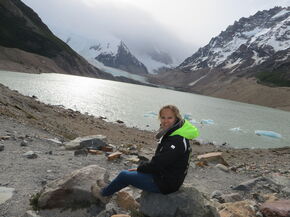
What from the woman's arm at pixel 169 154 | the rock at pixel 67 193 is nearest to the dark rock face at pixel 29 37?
the rock at pixel 67 193

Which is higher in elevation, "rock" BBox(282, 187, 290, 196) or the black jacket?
the black jacket

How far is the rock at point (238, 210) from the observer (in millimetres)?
6798

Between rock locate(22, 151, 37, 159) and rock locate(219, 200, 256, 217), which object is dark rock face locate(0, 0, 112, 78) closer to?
rock locate(22, 151, 37, 159)

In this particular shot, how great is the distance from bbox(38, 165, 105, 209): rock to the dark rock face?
169280mm

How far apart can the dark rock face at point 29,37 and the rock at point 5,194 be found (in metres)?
168

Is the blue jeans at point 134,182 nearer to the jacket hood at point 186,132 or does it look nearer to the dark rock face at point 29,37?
the jacket hood at point 186,132

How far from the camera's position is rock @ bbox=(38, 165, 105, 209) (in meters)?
5.90

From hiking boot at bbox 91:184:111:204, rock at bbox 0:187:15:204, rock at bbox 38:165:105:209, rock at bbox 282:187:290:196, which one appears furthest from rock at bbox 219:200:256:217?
rock at bbox 0:187:15:204

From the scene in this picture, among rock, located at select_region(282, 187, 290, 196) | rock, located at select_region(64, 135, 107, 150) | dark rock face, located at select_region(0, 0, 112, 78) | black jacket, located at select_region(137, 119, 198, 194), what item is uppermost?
dark rock face, located at select_region(0, 0, 112, 78)

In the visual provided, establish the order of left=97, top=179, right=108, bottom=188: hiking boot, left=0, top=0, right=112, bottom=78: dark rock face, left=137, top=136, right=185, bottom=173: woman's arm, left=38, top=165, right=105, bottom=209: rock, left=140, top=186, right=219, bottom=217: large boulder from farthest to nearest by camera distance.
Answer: left=0, top=0, right=112, bottom=78: dark rock face
left=97, top=179, right=108, bottom=188: hiking boot
left=38, top=165, right=105, bottom=209: rock
left=140, top=186, right=219, bottom=217: large boulder
left=137, top=136, right=185, bottom=173: woman's arm

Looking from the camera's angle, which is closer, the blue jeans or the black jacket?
the black jacket

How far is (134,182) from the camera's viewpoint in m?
5.89

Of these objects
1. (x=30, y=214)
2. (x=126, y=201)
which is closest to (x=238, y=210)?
(x=126, y=201)

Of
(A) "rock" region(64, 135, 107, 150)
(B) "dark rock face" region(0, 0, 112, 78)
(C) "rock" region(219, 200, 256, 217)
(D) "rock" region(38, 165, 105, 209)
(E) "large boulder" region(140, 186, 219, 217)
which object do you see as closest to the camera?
(E) "large boulder" region(140, 186, 219, 217)
